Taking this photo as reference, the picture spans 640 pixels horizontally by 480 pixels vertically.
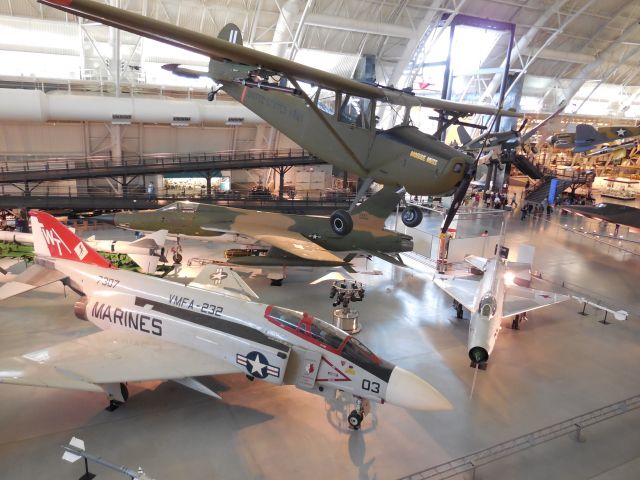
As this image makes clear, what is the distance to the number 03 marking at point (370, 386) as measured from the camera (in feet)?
20.2

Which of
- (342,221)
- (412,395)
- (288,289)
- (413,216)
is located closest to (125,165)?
(288,289)

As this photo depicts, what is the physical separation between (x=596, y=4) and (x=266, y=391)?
3185 cm

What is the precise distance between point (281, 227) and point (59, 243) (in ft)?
20.9

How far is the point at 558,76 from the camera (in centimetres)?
3294

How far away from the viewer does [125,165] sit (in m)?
21.4

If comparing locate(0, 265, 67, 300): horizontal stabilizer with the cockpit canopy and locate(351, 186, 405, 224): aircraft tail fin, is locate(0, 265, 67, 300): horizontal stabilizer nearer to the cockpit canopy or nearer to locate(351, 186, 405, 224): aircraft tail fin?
the cockpit canopy

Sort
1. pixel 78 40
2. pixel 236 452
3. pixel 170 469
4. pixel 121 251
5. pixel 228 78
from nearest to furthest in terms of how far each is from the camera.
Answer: pixel 170 469 → pixel 236 452 → pixel 228 78 → pixel 121 251 → pixel 78 40

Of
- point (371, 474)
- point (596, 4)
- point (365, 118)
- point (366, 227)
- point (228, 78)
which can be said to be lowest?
point (371, 474)

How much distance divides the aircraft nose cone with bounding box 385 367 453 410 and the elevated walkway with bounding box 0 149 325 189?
18293 millimetres

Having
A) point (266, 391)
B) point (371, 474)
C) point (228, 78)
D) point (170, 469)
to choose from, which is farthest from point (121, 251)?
point (371, 474)

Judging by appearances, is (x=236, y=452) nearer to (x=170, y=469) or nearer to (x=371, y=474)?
(x=170, y=469)

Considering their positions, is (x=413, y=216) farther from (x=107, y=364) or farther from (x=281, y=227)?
(x=107, y=364)

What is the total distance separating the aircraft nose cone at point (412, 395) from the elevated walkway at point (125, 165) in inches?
720

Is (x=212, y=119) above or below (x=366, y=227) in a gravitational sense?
above
